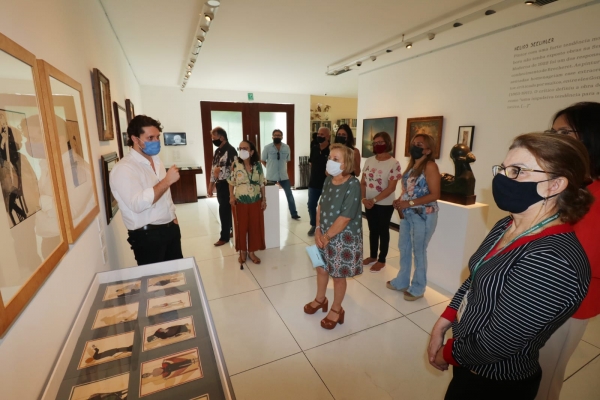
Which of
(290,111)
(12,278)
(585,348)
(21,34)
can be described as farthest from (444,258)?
(290,111)

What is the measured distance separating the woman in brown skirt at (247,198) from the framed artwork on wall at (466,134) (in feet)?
9.33

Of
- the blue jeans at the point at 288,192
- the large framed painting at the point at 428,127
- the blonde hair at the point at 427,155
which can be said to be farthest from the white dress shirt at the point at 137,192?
the large framed painting at the point at 428,127

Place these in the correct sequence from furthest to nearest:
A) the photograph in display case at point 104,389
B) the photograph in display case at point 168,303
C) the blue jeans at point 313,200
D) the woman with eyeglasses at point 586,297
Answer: the blue jeans at point 313,200 < the photograph in display case at point 168,303 < the woman with eyeglasses at point 586,297 < the photograph in display case at point 104,389

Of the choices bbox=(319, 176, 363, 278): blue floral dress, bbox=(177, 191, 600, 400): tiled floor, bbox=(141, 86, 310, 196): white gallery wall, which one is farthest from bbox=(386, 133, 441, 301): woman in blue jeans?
bbox=(141, 86, 310, 196): white gallery wall

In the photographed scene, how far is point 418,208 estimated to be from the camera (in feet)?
8.21

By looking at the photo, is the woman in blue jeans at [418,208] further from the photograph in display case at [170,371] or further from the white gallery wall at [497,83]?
the photograph in display case at [170,371]

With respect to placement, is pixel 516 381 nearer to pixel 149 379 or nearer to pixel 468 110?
pixel 149 379

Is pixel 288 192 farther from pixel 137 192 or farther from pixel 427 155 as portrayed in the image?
pixel 137 192

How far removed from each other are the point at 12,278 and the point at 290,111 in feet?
26.3

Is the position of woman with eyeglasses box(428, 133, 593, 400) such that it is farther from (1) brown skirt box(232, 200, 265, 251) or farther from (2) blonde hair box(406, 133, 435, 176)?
(1) brown skirt box(232, 200, 265, 251)

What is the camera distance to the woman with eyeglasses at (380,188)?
9.70 feet

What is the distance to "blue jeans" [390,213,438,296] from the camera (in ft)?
8.31

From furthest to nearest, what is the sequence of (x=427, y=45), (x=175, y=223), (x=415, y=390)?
(x=427, y=45)
(x=175, y=223)
(x=415, y=390)

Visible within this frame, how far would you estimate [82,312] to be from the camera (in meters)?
1.21
